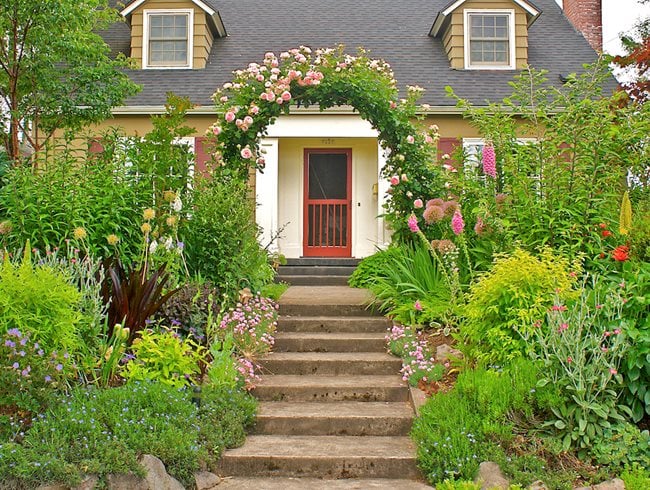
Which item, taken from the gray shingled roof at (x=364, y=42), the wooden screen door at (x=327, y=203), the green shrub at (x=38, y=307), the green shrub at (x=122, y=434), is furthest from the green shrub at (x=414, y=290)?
the gray shingled roof at (x=364, y=42)

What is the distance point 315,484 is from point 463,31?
10843mm

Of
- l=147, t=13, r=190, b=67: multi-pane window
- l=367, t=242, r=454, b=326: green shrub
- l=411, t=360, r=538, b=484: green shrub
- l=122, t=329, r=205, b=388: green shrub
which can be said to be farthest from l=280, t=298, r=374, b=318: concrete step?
l=147, t=13, r=190, b=67: multi-pane window

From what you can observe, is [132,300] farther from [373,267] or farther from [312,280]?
[312,280]

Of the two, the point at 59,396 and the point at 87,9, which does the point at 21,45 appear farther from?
the point at 59,396

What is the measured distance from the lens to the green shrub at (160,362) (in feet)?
16.4

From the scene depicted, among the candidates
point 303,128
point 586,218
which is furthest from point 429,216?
point 303,128

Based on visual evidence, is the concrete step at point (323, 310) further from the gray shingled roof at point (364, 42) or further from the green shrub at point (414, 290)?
the gray shingled roof at point (364, 42)

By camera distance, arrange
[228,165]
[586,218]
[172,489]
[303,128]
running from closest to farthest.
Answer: [172,489]
[586,218]
[228,165]
[303,128]

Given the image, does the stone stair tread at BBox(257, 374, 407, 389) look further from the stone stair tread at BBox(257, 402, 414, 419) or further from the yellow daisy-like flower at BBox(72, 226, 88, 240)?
the yellow daisy-like flower at BBox(72, 226, 88, 240)

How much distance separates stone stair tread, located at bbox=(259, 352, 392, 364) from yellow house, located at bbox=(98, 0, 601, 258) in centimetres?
583

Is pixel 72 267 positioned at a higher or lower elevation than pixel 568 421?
higher

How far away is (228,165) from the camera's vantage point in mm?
8289

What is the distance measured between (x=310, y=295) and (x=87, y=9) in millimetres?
5190

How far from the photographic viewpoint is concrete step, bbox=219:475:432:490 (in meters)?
4.42
